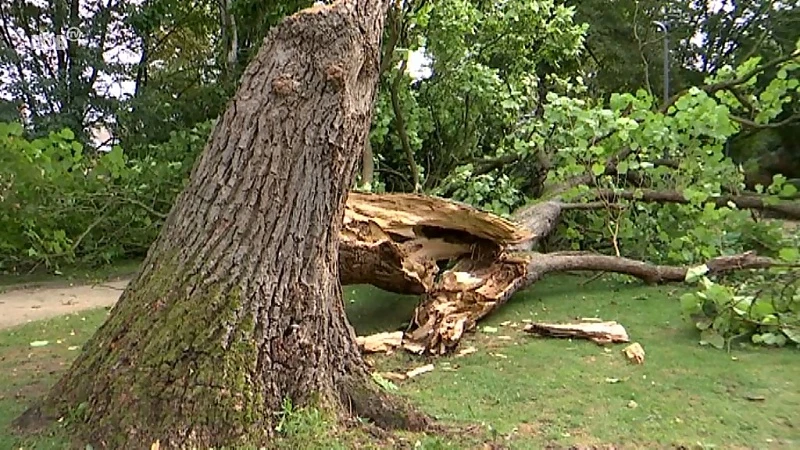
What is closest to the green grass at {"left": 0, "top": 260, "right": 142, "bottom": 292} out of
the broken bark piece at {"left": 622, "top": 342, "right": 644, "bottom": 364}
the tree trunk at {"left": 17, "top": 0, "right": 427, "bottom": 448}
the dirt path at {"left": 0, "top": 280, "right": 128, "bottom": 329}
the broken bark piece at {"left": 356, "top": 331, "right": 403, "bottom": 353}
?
the dirt path at {"left": 0, "top": 280, "right": 128, "bottom": 329}

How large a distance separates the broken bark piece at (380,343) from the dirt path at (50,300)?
2165mm

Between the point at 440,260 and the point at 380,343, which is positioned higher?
the point at 440,260

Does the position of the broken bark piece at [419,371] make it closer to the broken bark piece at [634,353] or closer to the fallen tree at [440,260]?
the fallen tree at [440,260]

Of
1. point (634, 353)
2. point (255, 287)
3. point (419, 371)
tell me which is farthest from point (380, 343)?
point (255, 287)

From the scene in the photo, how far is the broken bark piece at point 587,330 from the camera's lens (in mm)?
3064

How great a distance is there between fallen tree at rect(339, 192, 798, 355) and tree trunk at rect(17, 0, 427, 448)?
1.09 meters

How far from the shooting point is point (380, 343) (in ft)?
9.81

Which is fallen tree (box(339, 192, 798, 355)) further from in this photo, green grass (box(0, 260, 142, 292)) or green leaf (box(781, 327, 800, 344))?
green grass (box(0, 260, 142, 292))

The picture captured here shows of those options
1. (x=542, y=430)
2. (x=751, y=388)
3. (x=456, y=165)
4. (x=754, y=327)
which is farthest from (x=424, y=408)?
(x=456, y=165)

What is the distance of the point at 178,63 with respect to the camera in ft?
35.2

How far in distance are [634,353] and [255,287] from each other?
1735 mm

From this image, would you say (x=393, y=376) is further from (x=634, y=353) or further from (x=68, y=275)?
(x=68, y=275)

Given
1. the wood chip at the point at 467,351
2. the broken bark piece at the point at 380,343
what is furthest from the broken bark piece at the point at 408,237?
the wood chip at the point at 467,351

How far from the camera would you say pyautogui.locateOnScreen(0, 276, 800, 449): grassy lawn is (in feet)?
6.51
